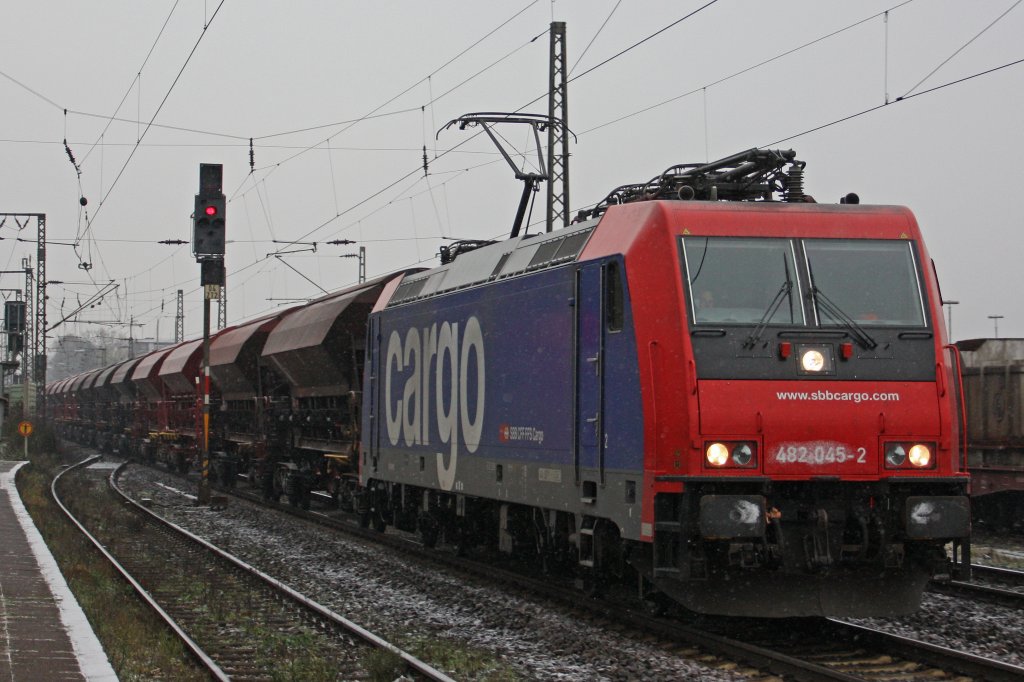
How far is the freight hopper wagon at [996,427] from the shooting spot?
19172 millimetres

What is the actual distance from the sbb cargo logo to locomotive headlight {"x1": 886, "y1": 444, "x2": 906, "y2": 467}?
Answer: 16.6 feet

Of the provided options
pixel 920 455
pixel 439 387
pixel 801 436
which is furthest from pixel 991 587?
pixel 439 387

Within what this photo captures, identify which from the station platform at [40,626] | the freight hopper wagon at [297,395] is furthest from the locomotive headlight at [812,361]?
the freight hopper wagon at [297,395]

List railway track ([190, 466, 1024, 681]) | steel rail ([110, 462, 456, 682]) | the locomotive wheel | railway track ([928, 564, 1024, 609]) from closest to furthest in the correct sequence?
railway track ([190, 466, 1024, 681]) < steel rail ([110, 462, 456, 682]) < railway track ([928, 564, 1024, 609]) < the locomotive wheel

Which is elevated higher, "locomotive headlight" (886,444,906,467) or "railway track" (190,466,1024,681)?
"locomotive headlight" (886,444,906,467)

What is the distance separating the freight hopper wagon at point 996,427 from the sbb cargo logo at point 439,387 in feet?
28.8

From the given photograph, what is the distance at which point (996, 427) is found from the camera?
19516 mm

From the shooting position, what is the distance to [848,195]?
11000mm

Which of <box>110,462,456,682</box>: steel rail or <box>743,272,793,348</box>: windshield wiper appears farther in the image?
<box>743,272,793,348</box>: windshield wiper

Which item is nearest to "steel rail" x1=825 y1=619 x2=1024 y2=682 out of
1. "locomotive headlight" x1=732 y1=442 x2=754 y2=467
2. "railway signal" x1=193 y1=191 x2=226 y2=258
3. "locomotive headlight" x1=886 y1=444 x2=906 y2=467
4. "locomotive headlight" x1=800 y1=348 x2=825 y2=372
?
"locomotive headlight" x1=886 y1=444 x2=906 y2=467

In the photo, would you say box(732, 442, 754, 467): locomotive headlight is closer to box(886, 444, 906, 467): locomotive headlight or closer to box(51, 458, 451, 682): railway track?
box(886, 444, 906, 467): locomotive headlight

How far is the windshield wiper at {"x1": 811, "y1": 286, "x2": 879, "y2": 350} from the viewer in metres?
10.1

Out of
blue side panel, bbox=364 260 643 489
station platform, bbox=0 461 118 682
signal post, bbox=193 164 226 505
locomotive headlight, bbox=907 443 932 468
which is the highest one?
signal post, bbox=193 164 226 505

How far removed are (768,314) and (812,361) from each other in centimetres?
49
